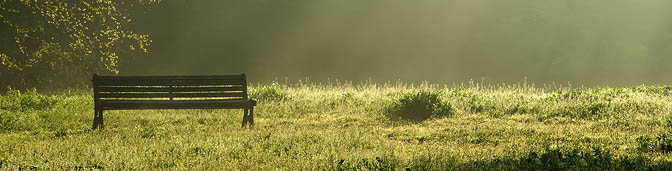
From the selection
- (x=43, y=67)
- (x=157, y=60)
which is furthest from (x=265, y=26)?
(x=43, y=67)

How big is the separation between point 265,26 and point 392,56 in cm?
1075

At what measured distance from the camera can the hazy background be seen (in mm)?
42531

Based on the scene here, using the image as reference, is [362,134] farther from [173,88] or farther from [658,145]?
[658,145]

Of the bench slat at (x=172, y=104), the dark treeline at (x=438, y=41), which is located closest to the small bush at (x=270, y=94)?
the bench slat at (x=172, y=104)

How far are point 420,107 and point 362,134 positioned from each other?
302 centimetres

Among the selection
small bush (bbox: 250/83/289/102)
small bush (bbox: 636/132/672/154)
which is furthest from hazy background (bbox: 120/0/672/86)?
small bush (bbox: 636/132/672/154)

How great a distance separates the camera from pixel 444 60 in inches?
1927

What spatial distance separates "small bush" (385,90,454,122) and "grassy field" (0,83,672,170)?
21 mm

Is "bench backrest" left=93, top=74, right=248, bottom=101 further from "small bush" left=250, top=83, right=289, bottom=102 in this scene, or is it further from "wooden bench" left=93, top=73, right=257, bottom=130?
"small bush" left=250, top=83, right=289, bottom=102

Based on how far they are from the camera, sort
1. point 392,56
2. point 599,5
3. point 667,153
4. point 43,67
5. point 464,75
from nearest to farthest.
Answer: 1. point 667,153
2. point 43,67
3. point 464,75
4. point 392,56
5. point 599,5

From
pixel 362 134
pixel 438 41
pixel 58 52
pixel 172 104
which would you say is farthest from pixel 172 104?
pixel 438 41

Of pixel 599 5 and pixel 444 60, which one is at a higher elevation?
pixel 599 5

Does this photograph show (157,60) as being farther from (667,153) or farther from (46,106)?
(667,153)

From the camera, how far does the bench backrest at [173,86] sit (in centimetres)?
976
